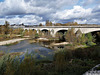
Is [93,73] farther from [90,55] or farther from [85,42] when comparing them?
[85,42]

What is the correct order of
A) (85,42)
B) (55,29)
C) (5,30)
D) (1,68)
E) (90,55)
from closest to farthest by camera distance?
(1,68), (90,55), (85,42), (5,30), (55,29)

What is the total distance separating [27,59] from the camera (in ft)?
13.4

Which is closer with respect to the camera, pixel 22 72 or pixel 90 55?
pixel 22 72

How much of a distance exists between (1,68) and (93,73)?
379 centimetres

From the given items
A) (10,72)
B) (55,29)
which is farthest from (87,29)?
(10,72)

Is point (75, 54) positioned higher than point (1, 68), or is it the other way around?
point (1, 68)

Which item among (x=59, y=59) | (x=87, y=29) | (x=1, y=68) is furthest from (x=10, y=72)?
(x=87, y=29)

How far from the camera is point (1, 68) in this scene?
4297 mm

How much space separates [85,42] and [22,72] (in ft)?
89.9

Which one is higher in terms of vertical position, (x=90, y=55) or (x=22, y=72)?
(x=22, y=72)

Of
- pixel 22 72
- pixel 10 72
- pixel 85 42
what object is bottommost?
pixel 85 42

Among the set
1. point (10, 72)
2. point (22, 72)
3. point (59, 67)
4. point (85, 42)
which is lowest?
point (85, 42)

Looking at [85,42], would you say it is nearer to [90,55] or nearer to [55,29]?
[90,55]

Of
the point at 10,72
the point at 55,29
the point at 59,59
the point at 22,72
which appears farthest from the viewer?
the point at 55,29
